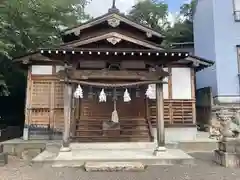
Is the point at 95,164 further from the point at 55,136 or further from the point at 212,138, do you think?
the point at 212,138

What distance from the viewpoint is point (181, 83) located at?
1275cm

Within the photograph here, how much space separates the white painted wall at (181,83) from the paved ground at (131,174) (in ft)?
15.3

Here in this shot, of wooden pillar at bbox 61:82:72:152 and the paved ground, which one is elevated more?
wooden pillar at bbox 61:82:72:152

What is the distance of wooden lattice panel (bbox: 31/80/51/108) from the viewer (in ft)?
40.3

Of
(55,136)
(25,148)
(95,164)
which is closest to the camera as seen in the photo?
(95,164)

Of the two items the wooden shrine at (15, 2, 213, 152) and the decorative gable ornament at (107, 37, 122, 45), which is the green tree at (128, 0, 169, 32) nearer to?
the wooden shrine at (15, 2, 213, 152)

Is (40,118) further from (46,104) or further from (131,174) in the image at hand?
(131,174)

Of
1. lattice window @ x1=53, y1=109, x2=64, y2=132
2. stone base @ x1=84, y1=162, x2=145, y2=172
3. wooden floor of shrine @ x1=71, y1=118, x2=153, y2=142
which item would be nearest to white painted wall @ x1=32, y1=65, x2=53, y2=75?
lattice window @ x1=53, y1=109, x2=64, y2=132

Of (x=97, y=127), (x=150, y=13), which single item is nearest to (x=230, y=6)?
(x=97, y=127)

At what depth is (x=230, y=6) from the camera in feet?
49.7

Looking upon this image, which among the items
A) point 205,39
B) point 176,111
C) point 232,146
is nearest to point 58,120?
point 176,111

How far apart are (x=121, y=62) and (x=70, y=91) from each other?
2.32 m

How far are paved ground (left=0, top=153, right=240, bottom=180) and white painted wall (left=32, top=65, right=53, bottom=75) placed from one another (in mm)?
5203

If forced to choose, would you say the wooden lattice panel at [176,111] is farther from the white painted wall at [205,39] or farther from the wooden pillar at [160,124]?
Result: the white painted wall at [205,39]
